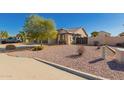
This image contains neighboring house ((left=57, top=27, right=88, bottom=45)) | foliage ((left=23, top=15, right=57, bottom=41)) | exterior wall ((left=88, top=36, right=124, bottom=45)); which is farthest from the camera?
neighboring house ((left=57, top=27, right=88, bottom=45))

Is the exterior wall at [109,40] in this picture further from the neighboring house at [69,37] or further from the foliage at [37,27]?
the foliage at [37,27]

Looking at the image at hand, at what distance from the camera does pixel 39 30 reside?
2716cm

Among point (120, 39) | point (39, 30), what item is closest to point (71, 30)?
point (120, 39)

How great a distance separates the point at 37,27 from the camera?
2719 centimetres

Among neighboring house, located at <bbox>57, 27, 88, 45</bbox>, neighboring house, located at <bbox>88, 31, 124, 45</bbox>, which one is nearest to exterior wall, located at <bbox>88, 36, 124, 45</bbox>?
neighboring house, located at <bbox>88, 31, 124, 45</bbox>

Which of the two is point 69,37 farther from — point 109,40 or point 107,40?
point 109,40

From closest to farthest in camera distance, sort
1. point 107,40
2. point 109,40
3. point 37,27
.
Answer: point 37,27
point 109,40
point 107,40

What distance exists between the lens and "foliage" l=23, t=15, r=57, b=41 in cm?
2711

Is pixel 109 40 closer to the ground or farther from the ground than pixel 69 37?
closer to the ground

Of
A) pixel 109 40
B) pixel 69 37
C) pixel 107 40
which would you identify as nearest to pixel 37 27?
pixel 69 37

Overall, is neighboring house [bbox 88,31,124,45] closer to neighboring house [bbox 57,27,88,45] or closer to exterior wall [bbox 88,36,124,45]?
exterior wall [bbox 88,36,124,45]
